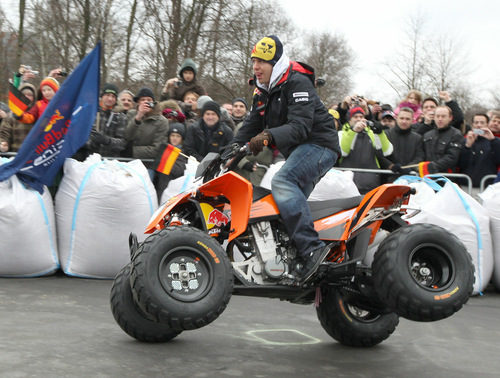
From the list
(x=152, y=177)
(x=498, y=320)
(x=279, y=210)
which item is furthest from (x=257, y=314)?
(x=152, y=177)

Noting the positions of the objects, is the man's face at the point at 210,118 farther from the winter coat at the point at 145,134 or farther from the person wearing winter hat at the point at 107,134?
the person wearing winter hat at the point at 107,134

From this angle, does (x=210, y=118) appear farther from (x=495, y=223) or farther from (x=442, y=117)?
(x=495, y=223)

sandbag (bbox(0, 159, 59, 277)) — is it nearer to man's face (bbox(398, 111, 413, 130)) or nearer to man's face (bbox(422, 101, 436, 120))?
man's face (bbox(398, 111, 413, 130))

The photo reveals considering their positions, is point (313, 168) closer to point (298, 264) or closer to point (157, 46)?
point (298, 264)

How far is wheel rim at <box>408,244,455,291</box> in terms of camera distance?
5203 millimetres

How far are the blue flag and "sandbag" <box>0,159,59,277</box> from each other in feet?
0.57

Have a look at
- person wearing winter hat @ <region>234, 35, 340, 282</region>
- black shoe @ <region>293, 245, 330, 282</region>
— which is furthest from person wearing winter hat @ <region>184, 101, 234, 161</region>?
black shoe @ <region>293, 245, 330, 282</region>

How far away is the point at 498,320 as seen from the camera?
7309 mm

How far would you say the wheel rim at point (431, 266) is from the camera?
5203mm

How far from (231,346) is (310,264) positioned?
944 mm

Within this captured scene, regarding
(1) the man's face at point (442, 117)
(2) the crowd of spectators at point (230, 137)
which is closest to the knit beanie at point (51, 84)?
(2) the crowd of spectators at point (230, 137)

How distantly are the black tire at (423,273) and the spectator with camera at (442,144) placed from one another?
488 cm

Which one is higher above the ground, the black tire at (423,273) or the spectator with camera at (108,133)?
the spectator with camera at (108,133)

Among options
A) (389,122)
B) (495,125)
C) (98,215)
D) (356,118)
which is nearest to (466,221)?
(356,118)
